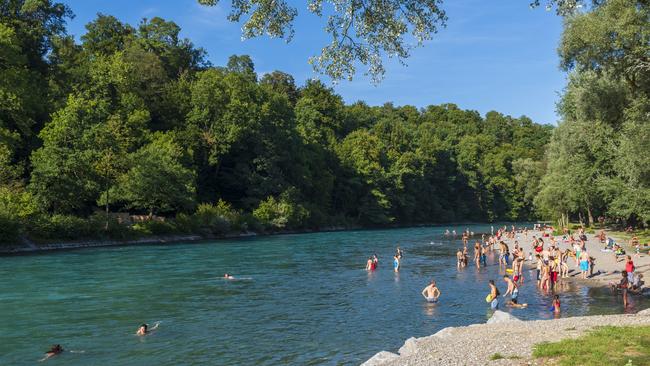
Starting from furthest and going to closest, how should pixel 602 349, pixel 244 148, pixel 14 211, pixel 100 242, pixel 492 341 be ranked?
pixel 244 148
pixel 100 242
pixel 14 211
pixel 492 341
pixel 602 349

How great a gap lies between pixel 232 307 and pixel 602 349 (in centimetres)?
1650

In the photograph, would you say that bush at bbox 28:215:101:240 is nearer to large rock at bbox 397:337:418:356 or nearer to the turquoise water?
the turquoise water

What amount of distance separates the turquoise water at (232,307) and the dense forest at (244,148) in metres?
9.13

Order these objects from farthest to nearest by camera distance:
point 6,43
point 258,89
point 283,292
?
point 258,89 → point 6,43 → point 283,292

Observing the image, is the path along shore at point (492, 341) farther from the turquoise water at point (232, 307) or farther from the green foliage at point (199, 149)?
the green foliage at point (199, 149)

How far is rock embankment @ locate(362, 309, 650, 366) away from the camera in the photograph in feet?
38.3

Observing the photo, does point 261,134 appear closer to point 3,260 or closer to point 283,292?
point 3,260

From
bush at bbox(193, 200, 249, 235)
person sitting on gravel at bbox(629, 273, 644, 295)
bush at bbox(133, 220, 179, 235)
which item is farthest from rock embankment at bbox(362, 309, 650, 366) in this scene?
bush at bbox(193, 200, 249, 235)

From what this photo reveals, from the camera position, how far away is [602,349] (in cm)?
1072

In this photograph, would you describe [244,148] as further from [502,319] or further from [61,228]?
[502,319]

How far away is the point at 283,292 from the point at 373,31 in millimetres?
19473

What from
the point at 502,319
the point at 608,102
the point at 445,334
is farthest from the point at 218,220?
the point at 445,334

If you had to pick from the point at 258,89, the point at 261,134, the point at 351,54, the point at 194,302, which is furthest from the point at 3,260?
the point at 258,89

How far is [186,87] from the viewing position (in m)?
85.8
